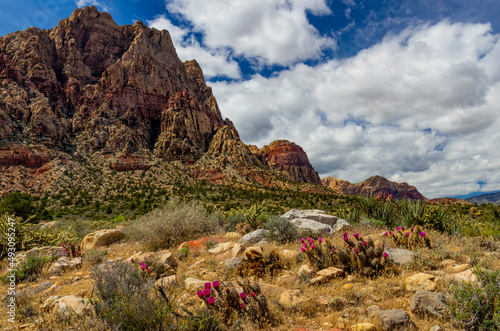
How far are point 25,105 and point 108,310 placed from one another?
285 feet

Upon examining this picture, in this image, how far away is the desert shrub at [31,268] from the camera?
279 inches

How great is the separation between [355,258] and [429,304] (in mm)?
1782

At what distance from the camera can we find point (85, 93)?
86250 millimetres

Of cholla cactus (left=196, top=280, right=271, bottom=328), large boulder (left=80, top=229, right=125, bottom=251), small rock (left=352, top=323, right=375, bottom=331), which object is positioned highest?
large boulder (left=80, top=229, right=125, bottom=251)

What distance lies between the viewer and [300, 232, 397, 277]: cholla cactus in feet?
17.9

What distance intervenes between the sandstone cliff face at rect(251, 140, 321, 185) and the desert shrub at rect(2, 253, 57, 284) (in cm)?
15504

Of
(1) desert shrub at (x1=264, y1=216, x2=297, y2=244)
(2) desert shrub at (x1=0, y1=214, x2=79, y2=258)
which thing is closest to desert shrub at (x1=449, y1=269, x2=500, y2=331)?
(1) desert shrub at (x1=264, y1=216, x2=297, y2=244)

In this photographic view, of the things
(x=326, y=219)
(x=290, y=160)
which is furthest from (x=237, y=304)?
(x=290, y=160)

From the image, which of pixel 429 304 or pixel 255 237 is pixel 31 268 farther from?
pixel 429 304

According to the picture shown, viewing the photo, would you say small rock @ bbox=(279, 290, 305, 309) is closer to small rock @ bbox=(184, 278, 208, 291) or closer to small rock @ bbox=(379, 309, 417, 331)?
small rock @ bbox=(379, 309, 417, 331)

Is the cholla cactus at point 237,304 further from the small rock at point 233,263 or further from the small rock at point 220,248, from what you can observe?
the small rock at point 220,248

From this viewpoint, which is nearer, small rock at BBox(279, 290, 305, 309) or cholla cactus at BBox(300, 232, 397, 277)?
small rock at BBox(279, 290, 305, 309)

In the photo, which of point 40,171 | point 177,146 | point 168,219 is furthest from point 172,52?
point 168,219

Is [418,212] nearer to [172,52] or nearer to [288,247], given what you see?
[288,247]
